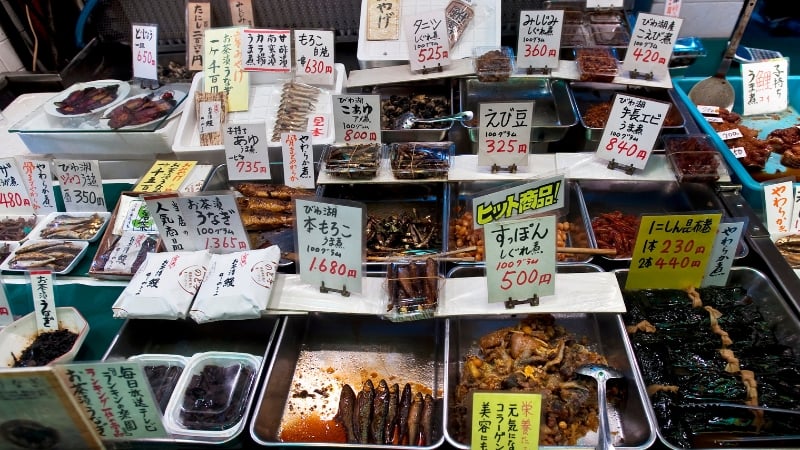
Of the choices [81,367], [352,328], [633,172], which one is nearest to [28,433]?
[81,367]

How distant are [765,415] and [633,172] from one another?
1.49m

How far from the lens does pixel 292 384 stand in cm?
262

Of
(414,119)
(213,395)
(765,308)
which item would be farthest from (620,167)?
(213,395)

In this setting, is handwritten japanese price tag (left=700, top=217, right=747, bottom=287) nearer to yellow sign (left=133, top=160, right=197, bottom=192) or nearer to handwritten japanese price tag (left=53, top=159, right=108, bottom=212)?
yellow sign (left=133, top=160, right=197, bottom=192)

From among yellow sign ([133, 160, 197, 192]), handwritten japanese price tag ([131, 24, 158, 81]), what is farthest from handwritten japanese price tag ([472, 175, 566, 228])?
handwritten japanese price tag ([131, 24, 158, 81])

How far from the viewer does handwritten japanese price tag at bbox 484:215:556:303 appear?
6.88 feet

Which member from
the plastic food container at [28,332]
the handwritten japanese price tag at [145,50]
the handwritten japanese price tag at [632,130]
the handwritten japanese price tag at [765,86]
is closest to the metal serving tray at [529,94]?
the handwritten japanese price tag at [632,130]

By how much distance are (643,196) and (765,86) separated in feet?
5.84

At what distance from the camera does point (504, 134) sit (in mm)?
3045

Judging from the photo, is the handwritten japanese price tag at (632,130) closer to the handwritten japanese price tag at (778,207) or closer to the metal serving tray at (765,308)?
the handwritten japanese price tag at (778,207)

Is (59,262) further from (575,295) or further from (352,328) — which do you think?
(575,295)

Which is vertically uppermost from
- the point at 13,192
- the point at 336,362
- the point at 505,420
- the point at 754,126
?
the point at 754,126

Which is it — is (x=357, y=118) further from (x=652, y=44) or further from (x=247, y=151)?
(x=652, y=44)

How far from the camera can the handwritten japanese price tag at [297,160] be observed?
10.1ft
